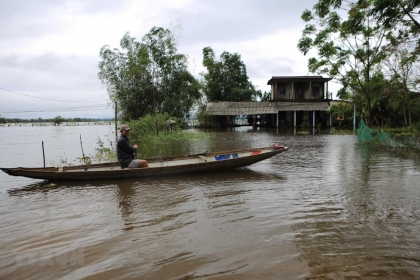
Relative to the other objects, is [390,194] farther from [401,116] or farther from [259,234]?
[401,116]

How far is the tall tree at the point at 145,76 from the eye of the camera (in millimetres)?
28969

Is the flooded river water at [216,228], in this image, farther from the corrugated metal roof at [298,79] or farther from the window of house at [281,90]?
the window of house at [281,90]

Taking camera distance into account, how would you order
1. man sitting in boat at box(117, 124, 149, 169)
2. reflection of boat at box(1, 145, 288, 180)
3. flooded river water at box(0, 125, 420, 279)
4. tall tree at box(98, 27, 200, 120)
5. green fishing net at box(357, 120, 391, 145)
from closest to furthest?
flooded river water at box(0, 125, 420, 279)
reflection of boat at box(1, 145, 288, 180)
man sitting in boat at box(117, 124, 149, 169)
green fishing net at box(357, 120, 391, 145)
tall tree at box(98, 27, 200, 120)

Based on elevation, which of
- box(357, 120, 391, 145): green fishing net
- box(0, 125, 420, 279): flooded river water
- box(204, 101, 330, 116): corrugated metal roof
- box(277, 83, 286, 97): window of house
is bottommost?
box(0, 125, 420, 279): flooded river water

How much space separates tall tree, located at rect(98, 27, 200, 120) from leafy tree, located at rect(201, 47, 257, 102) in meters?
11.0

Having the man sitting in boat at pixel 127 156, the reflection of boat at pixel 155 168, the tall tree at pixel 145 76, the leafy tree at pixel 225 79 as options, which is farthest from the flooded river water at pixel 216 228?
the leafy tree at pixel 225 79

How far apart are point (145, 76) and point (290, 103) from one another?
15699 mm

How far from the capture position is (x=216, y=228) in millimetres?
4570

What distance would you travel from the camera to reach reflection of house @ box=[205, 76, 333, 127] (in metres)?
32.4

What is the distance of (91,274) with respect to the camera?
11.0ft

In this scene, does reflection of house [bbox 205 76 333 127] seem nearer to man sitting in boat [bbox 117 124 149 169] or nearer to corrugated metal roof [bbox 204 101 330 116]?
corrugated metal roof [bbox 204 101 330 116]

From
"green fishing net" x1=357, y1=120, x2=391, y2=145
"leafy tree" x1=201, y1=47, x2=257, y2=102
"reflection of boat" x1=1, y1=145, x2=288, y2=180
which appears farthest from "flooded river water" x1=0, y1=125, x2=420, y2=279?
"leafy tree" x1=201, y1=47, x2=257, y2=102

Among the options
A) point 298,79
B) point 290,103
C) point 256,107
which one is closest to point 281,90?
point 298,79

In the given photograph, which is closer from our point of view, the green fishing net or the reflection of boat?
the reflection of boat
